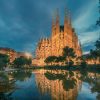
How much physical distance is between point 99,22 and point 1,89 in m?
36.7

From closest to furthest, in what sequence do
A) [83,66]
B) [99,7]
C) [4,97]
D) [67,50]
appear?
[4,97] → [99,7] → [83,66] → [67,50]

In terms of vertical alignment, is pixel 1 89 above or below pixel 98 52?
below

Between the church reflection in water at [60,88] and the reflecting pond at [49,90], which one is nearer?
the reflecting pond at [49,90]

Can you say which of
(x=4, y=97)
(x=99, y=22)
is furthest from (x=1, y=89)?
(x=99, y=22)

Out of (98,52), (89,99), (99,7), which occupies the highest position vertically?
(99,7)

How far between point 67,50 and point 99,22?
5232 inches

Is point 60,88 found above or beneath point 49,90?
above

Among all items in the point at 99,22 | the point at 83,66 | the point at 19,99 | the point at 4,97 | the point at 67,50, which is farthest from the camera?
the point at 67,50

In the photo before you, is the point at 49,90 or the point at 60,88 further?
the point at 60,88

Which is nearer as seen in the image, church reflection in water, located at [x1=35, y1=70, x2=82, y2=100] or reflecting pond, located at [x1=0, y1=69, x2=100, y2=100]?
reflecting pond, located at [x1=0, y1=69, x2=100, y2=100]

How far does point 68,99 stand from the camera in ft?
75.4

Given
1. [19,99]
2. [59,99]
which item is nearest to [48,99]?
[59,99]

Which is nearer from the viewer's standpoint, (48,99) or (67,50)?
(48,99)

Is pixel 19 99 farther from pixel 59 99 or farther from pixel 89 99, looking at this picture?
pixel 89 99
